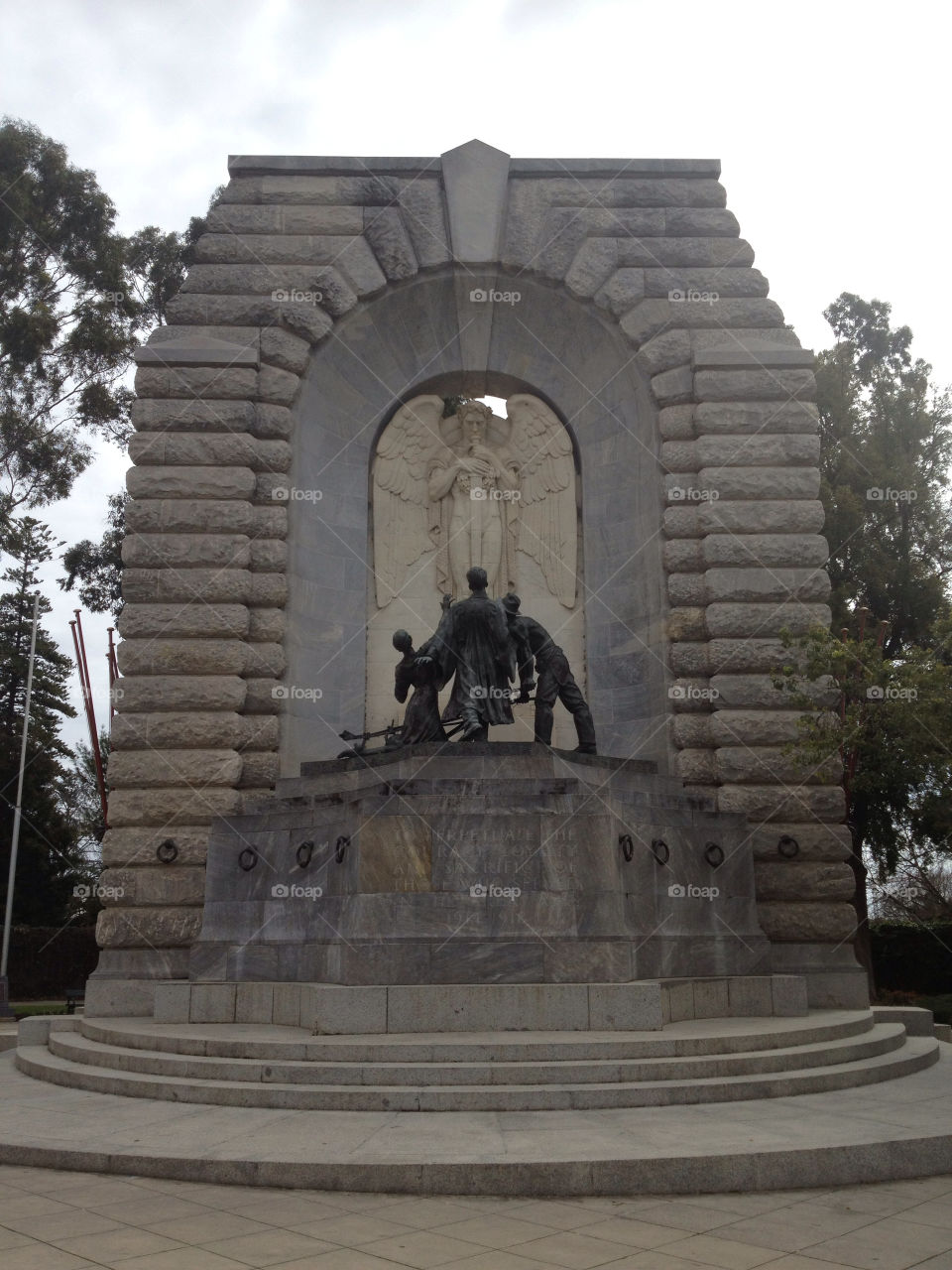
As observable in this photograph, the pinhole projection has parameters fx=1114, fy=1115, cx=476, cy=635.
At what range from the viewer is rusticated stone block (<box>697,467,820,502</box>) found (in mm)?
16688

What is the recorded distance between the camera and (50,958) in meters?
A: 32.2

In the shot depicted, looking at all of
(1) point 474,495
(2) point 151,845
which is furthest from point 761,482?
(2) point 151,845

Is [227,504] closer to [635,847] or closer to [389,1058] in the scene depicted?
[635,847]

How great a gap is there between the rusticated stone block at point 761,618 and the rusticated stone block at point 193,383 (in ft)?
25.6

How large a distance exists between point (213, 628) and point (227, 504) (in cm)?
192

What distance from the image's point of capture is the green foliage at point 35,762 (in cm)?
3425

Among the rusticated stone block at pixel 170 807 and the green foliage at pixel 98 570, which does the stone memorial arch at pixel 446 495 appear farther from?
the green foliage at pixel 98 570

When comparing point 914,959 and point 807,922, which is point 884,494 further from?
point 807,922

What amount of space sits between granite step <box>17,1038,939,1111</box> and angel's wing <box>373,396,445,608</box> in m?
10.3

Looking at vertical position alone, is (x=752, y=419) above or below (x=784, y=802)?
above

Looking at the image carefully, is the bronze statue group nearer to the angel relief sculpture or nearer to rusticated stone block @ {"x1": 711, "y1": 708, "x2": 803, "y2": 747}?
rusticated stone block @ {"x1": 711, "y1": 708, "x2": 803, "y2": 747}

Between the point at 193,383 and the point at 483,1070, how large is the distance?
11.8 metres

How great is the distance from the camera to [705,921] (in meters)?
13.1

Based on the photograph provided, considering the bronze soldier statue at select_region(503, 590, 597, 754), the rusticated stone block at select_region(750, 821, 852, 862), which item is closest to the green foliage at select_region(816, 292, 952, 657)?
the rusticated stone block at select_region(750, 821, 852, 862)
